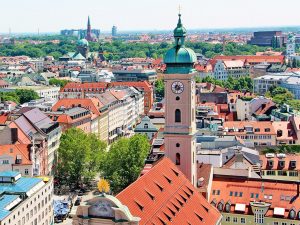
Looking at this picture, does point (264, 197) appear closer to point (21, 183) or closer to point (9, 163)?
point (21, 183)

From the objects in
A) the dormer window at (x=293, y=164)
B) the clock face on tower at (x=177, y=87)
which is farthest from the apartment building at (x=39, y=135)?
the dormer window at (x=293, y=164)

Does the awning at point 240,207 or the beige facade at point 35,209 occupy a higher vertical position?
the awning at point 240,207

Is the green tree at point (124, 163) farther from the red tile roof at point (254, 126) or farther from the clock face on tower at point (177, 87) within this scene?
the red tile roof at point (254, 126)

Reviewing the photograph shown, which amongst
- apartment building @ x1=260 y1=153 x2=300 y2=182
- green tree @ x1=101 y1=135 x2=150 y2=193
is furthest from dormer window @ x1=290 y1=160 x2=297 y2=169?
green tree @ x1=101 y1=135 x2=150 y2=193

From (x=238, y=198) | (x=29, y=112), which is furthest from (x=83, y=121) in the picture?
(x=238, y=198)

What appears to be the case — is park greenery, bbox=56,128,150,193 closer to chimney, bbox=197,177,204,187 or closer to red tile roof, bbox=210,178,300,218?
chimney, bbox=197,177,204,187

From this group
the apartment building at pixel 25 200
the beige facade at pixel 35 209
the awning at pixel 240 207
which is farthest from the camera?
the beige facade at pixel 35 209

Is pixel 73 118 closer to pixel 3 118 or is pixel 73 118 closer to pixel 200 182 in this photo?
pixel 3 118
